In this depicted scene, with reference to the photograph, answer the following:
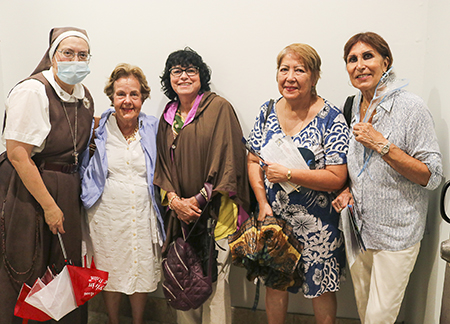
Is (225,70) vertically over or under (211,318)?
over

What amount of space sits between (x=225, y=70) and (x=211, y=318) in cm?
177

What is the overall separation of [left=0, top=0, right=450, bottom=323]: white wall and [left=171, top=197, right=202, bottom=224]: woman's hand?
0.77 metres

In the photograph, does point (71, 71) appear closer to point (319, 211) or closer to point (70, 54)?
point (70, 54)

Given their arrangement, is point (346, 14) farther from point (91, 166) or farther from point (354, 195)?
point (91, 166)

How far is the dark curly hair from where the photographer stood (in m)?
2.50

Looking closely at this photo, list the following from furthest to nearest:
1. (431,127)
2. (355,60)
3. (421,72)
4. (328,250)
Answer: (421,72)
(328,250)
(355,60)
(431,127)

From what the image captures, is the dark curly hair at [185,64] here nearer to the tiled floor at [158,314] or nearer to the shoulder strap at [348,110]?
the shoulder strap at [348,110]

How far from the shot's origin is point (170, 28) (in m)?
2.88

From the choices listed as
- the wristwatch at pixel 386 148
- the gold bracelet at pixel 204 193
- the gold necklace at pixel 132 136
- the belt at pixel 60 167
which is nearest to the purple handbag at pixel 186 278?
the gold bracelet at pixel 204 193

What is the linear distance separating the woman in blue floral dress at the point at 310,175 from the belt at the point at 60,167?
118 cm

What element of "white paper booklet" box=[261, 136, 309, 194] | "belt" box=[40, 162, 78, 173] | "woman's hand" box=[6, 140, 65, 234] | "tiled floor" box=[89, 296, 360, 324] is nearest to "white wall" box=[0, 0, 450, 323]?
"tiled floor" box=[89, 296, 360, 324]

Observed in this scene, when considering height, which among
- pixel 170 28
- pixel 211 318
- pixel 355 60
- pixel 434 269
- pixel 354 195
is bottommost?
pixel 211 318

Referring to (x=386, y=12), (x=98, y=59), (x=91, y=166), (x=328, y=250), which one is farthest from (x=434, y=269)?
(x=98, y=59)

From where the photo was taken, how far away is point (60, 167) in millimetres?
2389
